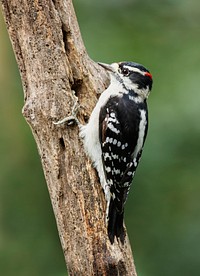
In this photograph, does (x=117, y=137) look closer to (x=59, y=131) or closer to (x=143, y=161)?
(x=59, y=131)

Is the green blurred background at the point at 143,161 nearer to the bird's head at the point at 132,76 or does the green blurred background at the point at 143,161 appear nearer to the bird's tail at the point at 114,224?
the bird's head at the point at 132,76

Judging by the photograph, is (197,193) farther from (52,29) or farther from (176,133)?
(52,29)

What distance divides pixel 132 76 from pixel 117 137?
0.51m

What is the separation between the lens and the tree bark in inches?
231

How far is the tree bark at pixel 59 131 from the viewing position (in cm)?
586

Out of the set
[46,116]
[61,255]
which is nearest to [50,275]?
[61,255]

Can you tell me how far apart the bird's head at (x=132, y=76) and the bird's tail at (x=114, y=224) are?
91cm

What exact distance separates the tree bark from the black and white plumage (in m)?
Answer: 0.08

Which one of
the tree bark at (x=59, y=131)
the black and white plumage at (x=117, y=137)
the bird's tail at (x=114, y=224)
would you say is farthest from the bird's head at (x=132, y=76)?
the bird's tail at (x=114, y=224)

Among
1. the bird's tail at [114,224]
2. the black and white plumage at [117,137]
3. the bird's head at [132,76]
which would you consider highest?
the bird's head at [132,76]

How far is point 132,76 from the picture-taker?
6.35m

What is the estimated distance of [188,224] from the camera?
765 centimetres

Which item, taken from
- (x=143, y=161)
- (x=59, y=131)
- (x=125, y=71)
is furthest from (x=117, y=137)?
(x=143, y=161)

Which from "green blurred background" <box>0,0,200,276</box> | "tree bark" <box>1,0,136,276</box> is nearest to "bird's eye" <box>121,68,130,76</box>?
"tree bark" <box>1,0,136,276</box>
